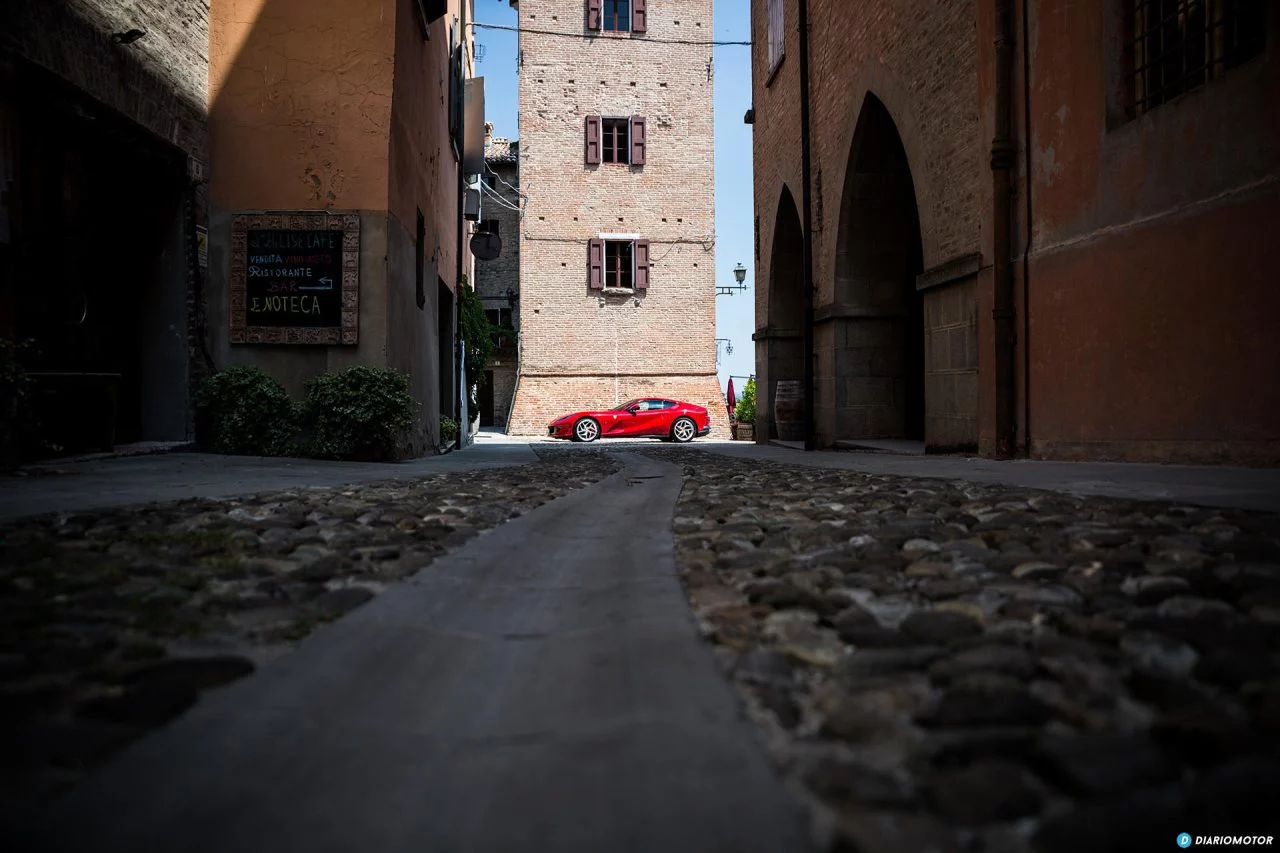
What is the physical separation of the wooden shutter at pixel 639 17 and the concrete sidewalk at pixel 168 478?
21.1 m

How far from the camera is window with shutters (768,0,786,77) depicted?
13.5 meters

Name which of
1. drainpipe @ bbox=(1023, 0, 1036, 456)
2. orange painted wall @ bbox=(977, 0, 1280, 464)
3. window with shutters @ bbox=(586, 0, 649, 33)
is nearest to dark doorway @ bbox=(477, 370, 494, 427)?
window with shutters @ bbox=(586, 0, 649, 33)

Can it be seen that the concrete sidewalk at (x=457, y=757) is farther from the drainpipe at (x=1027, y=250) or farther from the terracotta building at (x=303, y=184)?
the terracotta building at (x=303, y=184)

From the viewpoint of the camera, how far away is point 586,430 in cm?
2136

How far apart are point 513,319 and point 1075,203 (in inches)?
1018

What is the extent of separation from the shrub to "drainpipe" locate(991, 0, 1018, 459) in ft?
26.0

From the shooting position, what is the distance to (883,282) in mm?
10664

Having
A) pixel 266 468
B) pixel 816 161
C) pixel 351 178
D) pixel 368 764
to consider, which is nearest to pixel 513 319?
pixel 816 161

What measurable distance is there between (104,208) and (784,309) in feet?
31.9

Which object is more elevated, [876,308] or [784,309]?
[784,309]

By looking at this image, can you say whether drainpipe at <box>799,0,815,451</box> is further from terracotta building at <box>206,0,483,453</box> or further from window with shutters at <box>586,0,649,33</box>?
window with shutters at <box>586,0,649,33</box>

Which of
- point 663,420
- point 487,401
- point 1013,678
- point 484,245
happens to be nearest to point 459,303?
point 484,245

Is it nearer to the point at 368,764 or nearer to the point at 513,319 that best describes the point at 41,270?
the point at 368,764

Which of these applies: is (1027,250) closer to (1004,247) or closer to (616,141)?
(1004,247)
